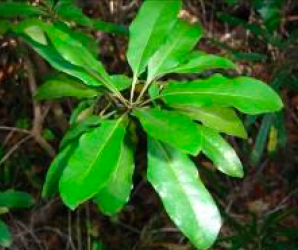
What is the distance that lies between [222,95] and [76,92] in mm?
381

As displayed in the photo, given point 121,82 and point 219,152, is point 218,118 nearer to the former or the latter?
point 219,152

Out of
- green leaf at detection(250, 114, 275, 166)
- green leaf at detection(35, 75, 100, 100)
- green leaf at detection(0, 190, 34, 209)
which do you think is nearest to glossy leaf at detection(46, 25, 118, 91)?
green leaf at detection(35, 75, 100, 100)

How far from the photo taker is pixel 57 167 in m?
1.27

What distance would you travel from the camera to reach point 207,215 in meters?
1.08

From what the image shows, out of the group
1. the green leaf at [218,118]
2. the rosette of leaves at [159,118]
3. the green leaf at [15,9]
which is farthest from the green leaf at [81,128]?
the green leaf at [15,9]

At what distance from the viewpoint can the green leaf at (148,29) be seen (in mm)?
1177

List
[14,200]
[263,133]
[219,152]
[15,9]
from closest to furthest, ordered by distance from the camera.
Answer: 1. [219,152]
2. [15,9]
3. [14,200]
4. [263,133]

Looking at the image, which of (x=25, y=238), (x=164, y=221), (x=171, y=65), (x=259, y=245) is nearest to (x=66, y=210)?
(x=25, y=238)

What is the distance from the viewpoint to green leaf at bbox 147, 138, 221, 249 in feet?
3.47

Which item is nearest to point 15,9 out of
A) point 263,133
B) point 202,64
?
point 202,64

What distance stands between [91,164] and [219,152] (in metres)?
0.36

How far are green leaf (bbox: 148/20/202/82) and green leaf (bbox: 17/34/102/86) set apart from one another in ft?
0.51

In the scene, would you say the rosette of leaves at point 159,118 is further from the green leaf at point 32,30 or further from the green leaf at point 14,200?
the green leaf at point 14,200

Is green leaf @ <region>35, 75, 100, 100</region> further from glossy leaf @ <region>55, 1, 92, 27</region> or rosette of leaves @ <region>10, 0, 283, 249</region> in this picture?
glossy leaf @ <region>55, 1, 92, 27</region>
